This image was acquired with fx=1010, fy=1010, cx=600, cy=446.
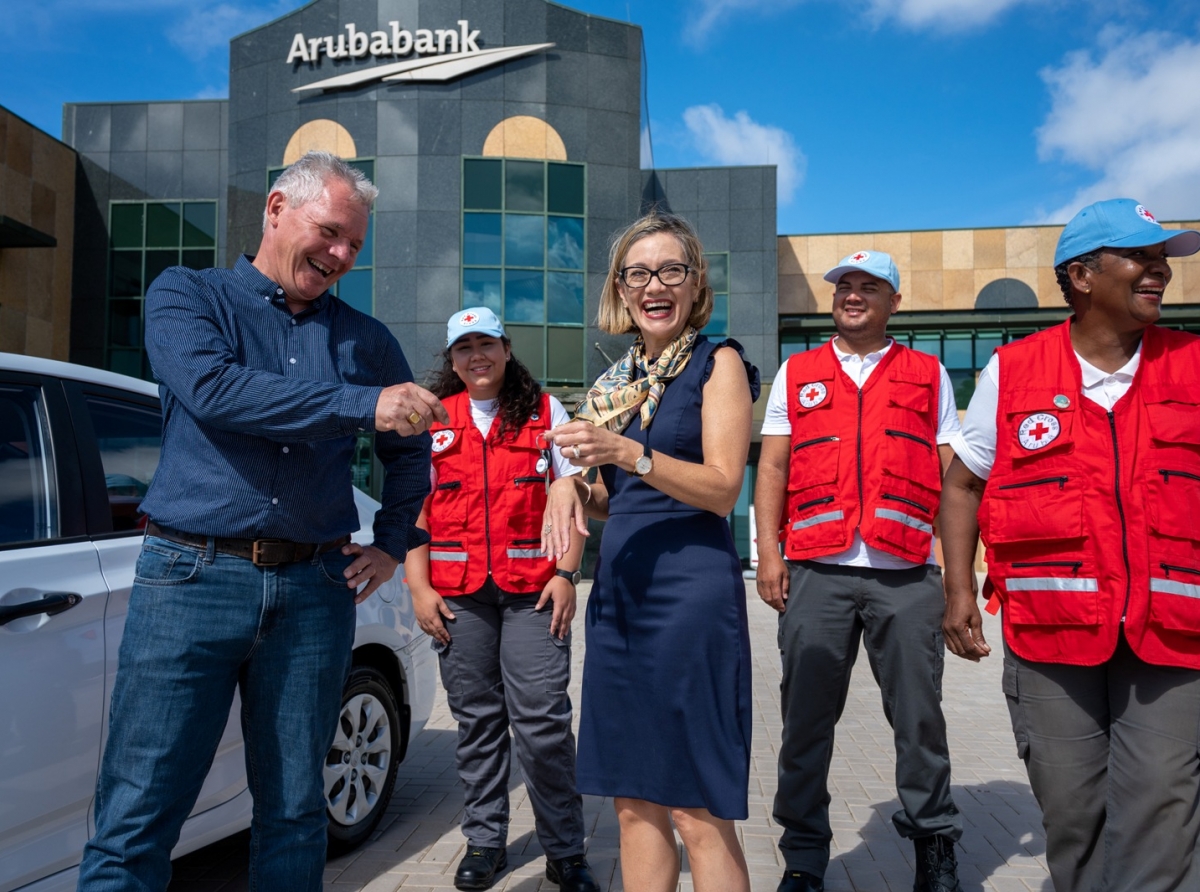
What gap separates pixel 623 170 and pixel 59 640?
19810 millimetres

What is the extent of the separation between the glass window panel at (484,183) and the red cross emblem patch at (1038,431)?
19.0 m

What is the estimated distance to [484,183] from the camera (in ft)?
68.3

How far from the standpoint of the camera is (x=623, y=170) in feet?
70.2

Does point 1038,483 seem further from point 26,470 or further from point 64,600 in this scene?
point 26,470

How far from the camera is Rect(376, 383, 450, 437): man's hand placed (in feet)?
7.18

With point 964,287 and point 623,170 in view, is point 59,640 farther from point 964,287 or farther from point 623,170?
point 964,287

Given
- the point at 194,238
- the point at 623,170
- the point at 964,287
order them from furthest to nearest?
1. the point at 964,287
2. the point at 194,238
3. the point at 623,170

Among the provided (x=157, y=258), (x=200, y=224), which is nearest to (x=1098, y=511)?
(x=200, y=224)

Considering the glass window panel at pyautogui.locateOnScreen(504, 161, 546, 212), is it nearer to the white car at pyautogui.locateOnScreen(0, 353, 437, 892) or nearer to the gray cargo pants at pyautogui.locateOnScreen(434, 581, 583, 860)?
the gray cargo pants at pyautogui.locateOnScreen(434, 581, 583, 860)

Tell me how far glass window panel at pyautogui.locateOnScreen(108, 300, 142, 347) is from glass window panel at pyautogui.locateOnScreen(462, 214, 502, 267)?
7944mm

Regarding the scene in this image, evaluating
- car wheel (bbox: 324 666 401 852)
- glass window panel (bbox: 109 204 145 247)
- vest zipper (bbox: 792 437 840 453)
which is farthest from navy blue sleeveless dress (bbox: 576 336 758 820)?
glass window panel (bbox: 109 204 145 247)

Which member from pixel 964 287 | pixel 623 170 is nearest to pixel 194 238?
pixel 623 170

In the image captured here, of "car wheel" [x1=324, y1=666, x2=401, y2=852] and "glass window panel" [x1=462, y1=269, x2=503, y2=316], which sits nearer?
"car wheel" [x1=324, y1=666, x2=401, y2=852]

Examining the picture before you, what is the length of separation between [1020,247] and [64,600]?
88.2 feet
